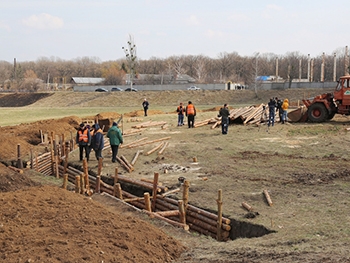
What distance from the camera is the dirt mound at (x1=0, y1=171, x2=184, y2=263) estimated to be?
23.9 feet

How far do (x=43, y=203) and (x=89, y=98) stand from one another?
2380 inches

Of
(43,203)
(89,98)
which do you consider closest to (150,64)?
(89,98)

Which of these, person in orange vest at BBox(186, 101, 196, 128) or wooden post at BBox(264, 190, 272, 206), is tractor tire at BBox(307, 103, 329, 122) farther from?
wooden post at BBox(264, 190, 272, 206)

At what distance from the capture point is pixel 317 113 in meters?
27.3

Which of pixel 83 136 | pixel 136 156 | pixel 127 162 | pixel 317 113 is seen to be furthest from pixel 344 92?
pixel 83 136

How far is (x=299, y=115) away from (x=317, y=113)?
40.5 inches

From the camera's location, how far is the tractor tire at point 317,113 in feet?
88.7

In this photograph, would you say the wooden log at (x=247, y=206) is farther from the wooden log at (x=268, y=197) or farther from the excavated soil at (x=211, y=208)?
the wooden log at (x=268, y=197)

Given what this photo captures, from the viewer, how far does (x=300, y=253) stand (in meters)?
7.86

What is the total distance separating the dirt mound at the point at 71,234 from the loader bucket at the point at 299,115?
20.1 metres

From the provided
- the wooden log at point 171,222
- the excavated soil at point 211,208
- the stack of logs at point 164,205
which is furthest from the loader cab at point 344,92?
the wooden log at point 171,222

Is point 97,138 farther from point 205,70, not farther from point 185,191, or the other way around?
point 205,70

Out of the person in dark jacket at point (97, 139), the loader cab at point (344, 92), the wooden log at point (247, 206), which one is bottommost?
the wooden log at point (247, 206)

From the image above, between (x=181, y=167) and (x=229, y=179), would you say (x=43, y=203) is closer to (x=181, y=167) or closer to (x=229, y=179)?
(x=229, y=179)
